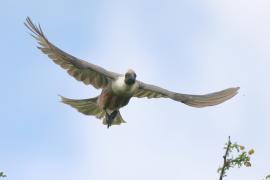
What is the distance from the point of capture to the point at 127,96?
10094 millimetres

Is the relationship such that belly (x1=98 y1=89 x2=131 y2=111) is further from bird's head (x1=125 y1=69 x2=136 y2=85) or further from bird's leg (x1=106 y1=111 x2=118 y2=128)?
bird's head (x1=125 y1=69 x2=136 y2=85)

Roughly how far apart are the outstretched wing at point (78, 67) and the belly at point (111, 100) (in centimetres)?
24

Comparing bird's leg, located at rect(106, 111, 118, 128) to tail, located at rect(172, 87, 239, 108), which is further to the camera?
tail, located at rect(172, 87, 239, 108)

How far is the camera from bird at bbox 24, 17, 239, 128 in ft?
32.3

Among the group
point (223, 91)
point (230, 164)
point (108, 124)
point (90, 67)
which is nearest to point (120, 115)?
point (108, 124)

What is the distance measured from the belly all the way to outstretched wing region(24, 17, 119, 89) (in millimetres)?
240

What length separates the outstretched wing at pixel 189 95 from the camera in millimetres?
10695

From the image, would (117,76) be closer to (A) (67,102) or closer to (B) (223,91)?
(A) (67,102)

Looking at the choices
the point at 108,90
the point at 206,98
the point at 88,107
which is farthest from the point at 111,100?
the point at 206,98

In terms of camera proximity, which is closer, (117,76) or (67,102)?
(117,76)

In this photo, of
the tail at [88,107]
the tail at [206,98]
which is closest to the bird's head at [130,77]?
the tail at [88,107]

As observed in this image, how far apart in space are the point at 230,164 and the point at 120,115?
588 centimetres

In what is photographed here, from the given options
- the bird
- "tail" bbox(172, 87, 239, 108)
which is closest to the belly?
the bird

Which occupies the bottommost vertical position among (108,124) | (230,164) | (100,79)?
(230,164)
